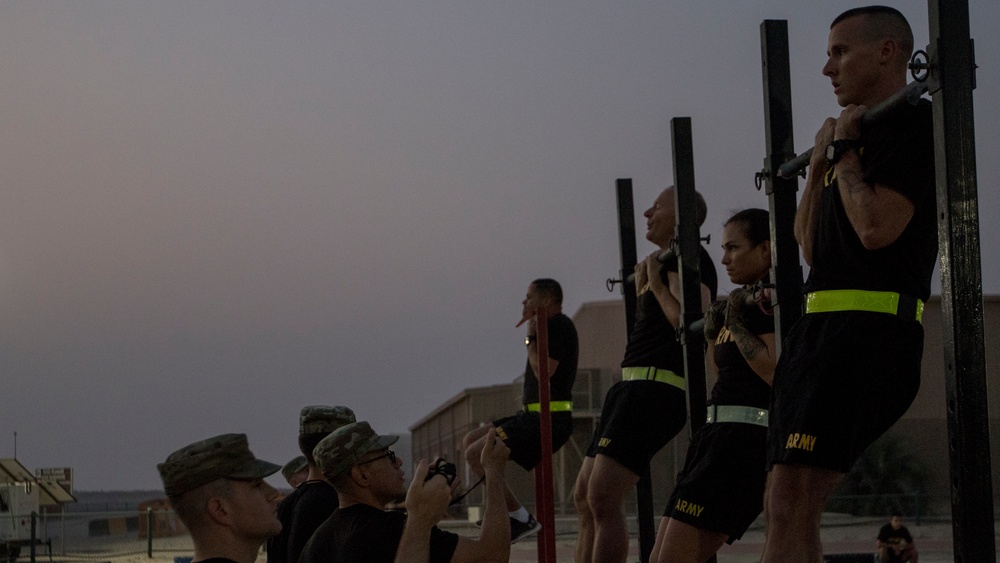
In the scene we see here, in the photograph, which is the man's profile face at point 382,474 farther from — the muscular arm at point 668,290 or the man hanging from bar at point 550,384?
the man hanging from bar at point 550,384

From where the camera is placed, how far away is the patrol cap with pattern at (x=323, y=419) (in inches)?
206

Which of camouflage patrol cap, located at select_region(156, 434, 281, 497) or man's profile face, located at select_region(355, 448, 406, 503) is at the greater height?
camouflage patrol cap, located at select_region(156, 434, 281, 497)

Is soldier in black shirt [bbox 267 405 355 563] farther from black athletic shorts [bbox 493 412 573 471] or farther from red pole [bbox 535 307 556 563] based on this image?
black athletic shorts [bbox 493 412 573 471]

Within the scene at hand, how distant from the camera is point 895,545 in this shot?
13.2 meters

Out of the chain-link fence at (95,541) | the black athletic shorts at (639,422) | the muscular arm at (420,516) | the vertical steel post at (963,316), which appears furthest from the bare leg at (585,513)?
the chain-link fence at (95,541)

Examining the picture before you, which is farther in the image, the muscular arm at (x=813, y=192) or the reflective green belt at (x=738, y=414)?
the reflective green belt at (x=738, y=414)

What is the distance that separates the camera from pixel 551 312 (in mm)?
8555

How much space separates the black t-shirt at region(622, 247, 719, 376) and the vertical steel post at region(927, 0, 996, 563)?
3.11m

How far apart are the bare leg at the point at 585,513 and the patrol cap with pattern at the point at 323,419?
1819 millimetres

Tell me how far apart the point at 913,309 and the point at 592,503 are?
2.98 meters

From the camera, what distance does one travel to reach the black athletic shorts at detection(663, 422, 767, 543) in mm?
4996

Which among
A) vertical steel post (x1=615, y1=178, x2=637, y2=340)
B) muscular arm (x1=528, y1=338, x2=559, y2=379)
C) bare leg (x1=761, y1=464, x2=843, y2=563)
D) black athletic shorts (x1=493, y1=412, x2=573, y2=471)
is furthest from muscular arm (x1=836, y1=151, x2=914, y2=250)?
black athletic shorts (x1=493, y1=412, x2=573, y2=471)

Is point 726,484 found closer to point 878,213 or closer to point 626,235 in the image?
point 878,213

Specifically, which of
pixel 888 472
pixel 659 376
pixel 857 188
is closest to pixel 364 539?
pixel 857 188
